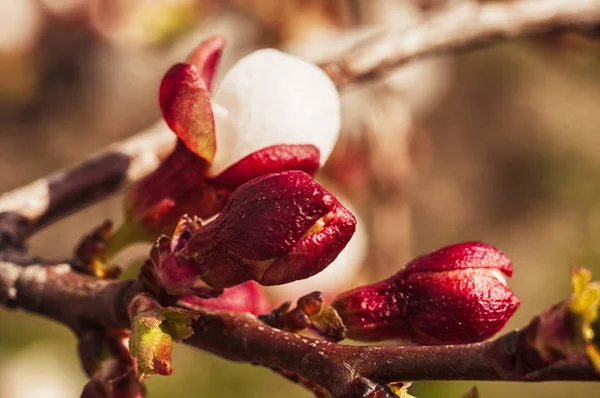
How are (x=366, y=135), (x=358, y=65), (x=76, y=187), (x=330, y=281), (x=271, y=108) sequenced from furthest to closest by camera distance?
1. (x=366, y=135)
2. (x=330, y=281)
3. (x=358, y=65)
4. (x=76, y=187)
5. (x=271, y=108)

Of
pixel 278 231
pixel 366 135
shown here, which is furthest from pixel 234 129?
pixel 366 135

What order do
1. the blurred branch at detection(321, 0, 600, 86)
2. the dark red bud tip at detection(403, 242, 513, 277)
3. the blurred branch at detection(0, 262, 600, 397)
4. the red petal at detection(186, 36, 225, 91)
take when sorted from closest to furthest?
the blurred branch at detection(0, 262, 600, 397) → the dark red bud tip at detection(403, 242, 513, 277) → the red petal at detection(186, 36, 225, 91) → the blurred branch at detection(321, 0, 600, 86)

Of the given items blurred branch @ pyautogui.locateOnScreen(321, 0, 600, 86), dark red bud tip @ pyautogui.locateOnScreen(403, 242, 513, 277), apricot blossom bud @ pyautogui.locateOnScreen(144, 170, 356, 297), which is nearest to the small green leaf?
apricot blossom bud @ pyautogui.locateOnScreen(144, 170, 356, 297)

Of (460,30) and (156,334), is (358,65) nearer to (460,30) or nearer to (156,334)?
(460,30)

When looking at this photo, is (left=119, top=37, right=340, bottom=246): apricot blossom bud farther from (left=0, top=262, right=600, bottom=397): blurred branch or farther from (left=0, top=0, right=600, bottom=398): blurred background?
(left=0, top=0, right=600, bottom=398): blurred background

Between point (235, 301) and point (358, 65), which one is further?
point (358, 65)

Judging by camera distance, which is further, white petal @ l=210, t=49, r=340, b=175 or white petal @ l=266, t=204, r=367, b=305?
white petal @ l=266, t=204, r=367, b=305

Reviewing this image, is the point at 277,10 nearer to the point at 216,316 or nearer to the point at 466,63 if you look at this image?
the point at 216,316
